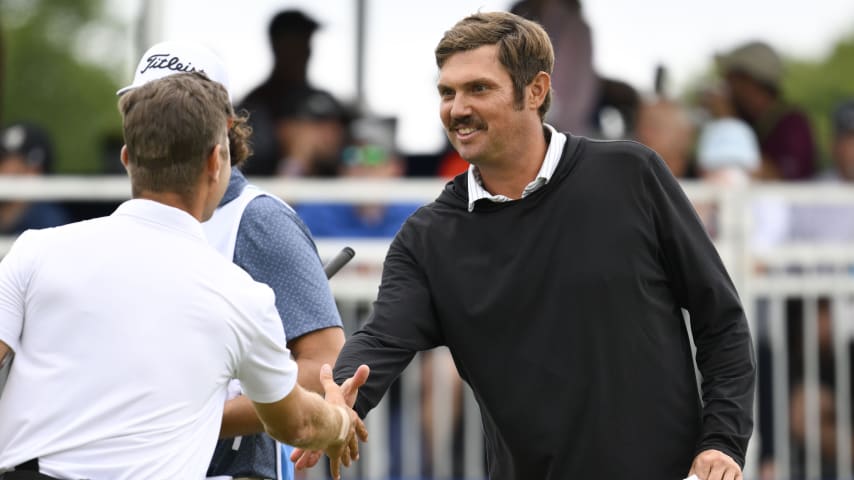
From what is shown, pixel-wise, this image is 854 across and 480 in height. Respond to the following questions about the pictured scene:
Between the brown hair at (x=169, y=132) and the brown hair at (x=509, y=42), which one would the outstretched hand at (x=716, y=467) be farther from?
the brown hair at (x=169, y=132)

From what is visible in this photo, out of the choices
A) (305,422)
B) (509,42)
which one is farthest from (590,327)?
(305,422)

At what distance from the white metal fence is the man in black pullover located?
11.9 feet

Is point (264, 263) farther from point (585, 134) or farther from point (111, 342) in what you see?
point (585, 134)

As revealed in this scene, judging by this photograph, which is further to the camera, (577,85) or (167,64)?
(577,85)

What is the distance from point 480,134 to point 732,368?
37.9 inches

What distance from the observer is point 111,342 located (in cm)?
305

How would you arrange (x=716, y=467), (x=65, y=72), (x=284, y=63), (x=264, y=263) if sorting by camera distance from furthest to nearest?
(x=65, y=72), (x=284, y=63), (x=264, y=263), (x=716, y=467)

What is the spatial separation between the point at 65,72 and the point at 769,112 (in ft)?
42.3

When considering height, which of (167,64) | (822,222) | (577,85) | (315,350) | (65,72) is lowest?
(65,72)

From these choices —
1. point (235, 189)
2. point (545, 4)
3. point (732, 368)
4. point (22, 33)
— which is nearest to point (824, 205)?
point (545, 4)

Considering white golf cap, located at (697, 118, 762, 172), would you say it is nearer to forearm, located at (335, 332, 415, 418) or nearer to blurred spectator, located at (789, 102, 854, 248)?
blurred spectator, located at (789, 102, 854, 248)

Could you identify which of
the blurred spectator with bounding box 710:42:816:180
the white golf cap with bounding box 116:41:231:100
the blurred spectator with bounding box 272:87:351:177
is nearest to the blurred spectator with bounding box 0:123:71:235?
the blurred spectator with bounding box 272:87:351:177

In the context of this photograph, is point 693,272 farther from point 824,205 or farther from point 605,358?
point 824,205

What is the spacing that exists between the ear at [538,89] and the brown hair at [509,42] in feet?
0.06
